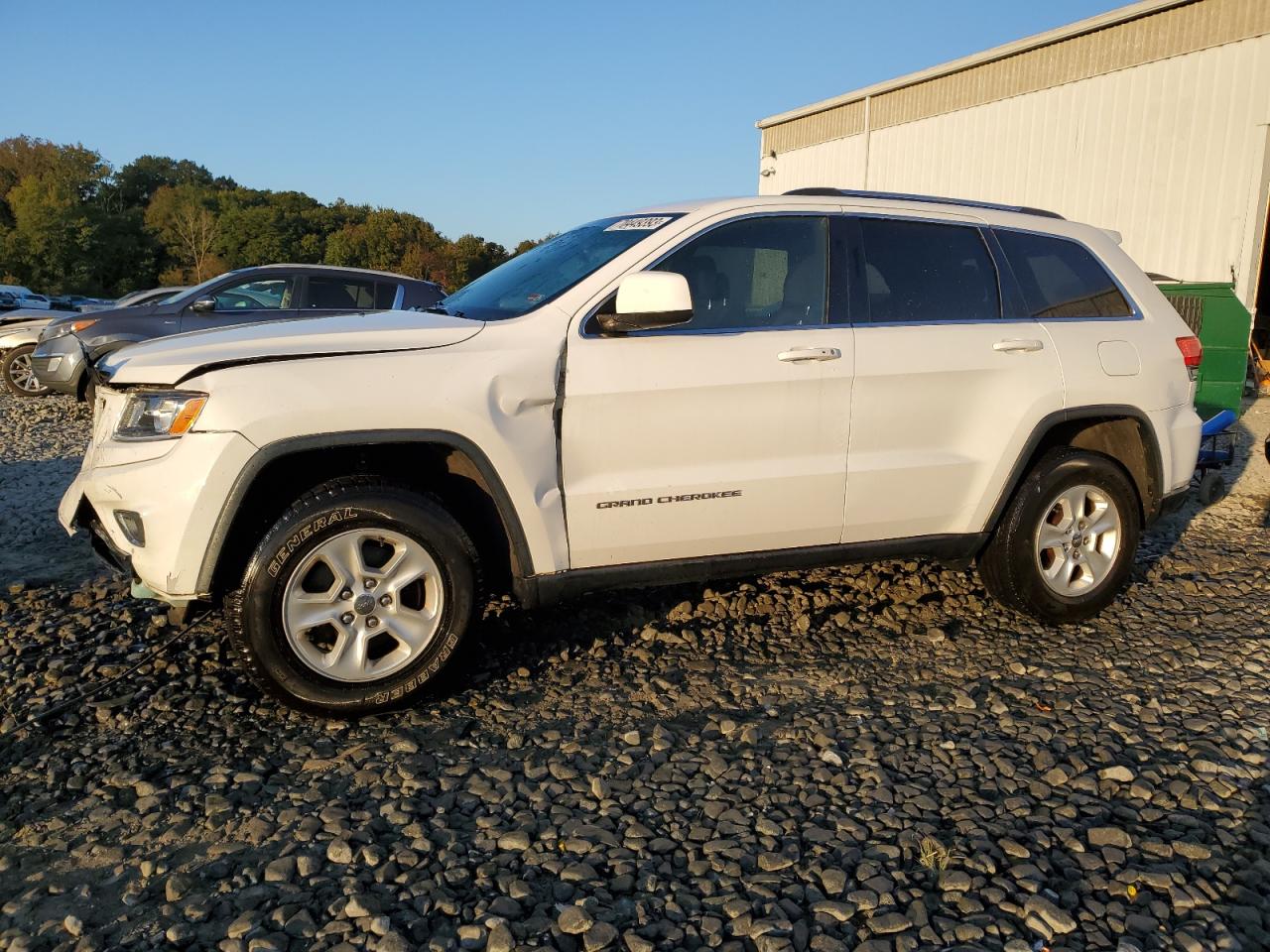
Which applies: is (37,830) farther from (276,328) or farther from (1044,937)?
(1044,937)

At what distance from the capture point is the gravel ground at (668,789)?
2322 mm

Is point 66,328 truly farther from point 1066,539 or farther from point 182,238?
point 182,238

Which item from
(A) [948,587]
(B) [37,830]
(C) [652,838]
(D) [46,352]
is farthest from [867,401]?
(D) [46,352]

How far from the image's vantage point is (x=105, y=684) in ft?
11.7

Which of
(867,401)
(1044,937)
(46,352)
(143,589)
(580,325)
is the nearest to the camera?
(1044,937)

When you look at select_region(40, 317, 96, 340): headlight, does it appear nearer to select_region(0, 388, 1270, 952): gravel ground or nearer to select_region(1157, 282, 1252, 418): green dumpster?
select_region(0, 388, 1270, 952): gravel ground

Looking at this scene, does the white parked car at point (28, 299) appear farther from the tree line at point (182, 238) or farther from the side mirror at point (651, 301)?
the side mirror at point (651, 301)

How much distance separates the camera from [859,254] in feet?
13.3

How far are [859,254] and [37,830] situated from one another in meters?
3.62

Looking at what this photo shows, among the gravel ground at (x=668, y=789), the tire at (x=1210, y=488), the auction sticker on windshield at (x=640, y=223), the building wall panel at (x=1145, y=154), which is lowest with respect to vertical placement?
the gravel ground at (x=668, y=789)

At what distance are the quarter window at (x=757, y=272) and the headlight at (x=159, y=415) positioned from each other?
1808 millimetres

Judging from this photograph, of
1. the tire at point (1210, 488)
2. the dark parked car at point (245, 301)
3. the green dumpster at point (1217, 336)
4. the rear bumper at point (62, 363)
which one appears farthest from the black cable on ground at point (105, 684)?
the green dumpster at point (1217, 336)

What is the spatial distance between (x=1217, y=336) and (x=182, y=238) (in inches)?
2291

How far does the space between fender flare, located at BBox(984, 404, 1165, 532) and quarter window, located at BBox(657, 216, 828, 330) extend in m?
1.18
